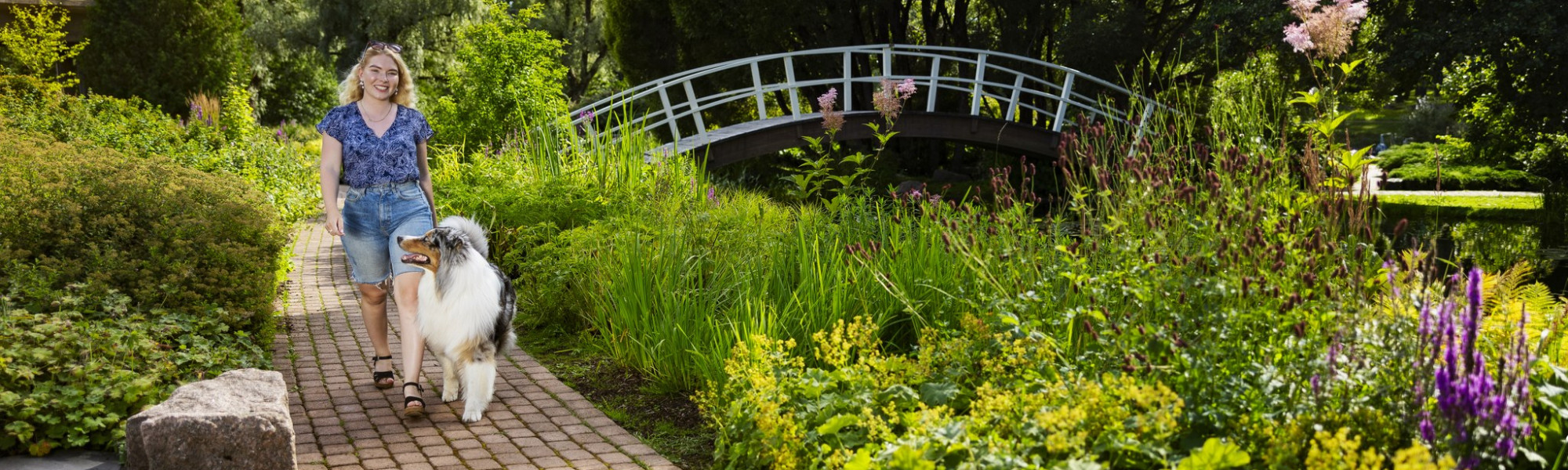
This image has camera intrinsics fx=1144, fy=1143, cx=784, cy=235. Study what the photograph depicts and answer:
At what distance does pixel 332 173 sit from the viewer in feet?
17.0

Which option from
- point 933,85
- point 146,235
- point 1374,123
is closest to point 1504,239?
point 933,85

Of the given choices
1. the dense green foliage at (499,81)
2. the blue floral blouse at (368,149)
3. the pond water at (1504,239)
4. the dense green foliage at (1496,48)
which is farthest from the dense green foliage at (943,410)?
the dense green foliage at (1496,48)

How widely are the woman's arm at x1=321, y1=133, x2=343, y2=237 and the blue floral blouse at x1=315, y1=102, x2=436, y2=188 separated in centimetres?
3

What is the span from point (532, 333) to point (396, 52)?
235 cm

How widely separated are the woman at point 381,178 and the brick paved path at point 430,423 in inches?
10.7

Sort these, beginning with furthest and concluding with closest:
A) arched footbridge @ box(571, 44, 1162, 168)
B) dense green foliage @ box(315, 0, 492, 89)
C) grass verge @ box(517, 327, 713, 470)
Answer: dense green foliage @ box(315, 0, 492, 89), arched footbridge @ box(571, 44, 1162, 168), grass verge @ box(517, 327, 713, 470)

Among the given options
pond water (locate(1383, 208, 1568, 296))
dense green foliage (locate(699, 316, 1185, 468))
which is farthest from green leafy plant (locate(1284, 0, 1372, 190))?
pond water (locate(1383, 208, 1568, 296))

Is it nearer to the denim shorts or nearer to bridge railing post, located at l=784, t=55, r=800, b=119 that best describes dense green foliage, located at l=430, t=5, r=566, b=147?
bridge railing post, located at l=784, t=55, r=800, b=119

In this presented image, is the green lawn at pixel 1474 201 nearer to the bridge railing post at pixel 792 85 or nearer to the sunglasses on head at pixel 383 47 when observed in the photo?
the bridge railing post at pixel 792 85

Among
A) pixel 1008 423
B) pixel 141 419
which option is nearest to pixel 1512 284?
pixel 1008 423

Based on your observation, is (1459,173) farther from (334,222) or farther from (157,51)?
(157,51)

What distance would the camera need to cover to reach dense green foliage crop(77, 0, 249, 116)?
73.0 ft

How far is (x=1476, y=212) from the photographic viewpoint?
58.1 feet

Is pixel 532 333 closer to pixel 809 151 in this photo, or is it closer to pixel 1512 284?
pixel 1512 284
